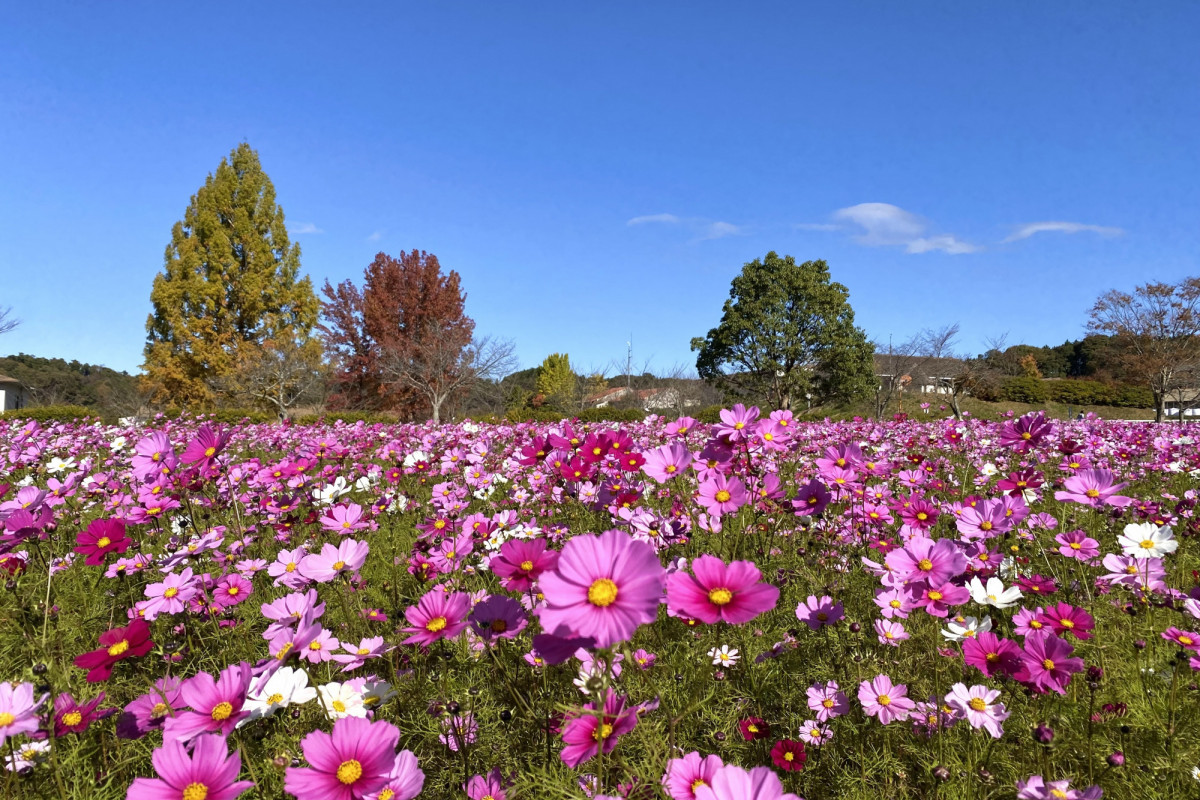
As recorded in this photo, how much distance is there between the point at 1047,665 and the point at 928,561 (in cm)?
29

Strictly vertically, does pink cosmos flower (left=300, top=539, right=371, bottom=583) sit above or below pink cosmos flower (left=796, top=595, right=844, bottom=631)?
above

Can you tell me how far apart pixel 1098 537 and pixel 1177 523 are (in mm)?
338

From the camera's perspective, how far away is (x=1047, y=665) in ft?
4.01

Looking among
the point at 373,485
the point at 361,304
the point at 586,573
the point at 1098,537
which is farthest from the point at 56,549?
the point at 361,304

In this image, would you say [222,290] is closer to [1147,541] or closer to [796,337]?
[796,337]

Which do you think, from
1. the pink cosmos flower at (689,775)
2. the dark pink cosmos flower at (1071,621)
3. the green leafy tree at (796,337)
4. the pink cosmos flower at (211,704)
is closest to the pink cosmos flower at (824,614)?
the dark pink cosmos flower at (1071,621)

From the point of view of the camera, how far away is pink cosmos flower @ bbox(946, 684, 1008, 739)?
1216 millimetres

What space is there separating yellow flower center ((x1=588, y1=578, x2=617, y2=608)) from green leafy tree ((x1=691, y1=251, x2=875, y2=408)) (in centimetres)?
2356

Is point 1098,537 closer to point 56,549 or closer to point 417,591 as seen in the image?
point 417,591

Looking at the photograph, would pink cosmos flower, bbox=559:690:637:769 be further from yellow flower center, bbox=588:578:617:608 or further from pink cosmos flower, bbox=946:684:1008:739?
pink cosmos flower, bbox=946:684:1008:739

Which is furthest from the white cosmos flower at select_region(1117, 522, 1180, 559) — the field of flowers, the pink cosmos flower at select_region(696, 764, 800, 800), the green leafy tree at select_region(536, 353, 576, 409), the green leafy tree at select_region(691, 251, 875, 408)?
the green leafy tree at select_region(536, 353, 576, 409)

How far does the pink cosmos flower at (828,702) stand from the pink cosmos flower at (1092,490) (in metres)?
0.86

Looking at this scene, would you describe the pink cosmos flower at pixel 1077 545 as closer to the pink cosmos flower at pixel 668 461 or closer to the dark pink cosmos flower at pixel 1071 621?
the dark pink cosmos flower at pixel 1071 621

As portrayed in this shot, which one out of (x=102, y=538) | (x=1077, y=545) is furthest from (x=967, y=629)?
(x=102, y=538)
